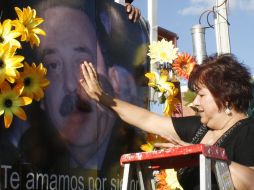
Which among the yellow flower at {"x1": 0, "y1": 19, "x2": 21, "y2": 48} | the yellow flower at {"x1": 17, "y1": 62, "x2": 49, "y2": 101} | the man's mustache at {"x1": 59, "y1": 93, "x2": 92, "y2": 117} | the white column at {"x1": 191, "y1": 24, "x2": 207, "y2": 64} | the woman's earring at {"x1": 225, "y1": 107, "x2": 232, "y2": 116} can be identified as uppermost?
the white column at {"x1": 191, "y1": 24, "x2": 207, "y2": 64}

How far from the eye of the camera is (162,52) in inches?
125

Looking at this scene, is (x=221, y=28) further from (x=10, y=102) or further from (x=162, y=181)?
(x=10, y=102)

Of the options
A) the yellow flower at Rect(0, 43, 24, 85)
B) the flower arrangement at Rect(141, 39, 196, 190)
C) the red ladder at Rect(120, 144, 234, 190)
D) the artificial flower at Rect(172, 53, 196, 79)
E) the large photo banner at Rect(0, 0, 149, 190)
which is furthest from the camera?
the artificial flower at Rect(172, 53, 196, 79)

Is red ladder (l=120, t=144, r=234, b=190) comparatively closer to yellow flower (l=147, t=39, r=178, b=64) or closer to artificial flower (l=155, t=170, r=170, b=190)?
artificial flower (l=155, t=170, r=170, b=190)

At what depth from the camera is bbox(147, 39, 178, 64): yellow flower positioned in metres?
3.16

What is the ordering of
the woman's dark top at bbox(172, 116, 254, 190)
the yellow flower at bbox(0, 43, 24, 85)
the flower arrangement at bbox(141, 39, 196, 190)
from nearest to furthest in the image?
1. the yellow flower at bbox(0, 43, 24, 85)
2. the woman's dark top at bbox(172, 116, 254, 190)
3. the flower arrangement at bbox(141, 39, 196, 190)

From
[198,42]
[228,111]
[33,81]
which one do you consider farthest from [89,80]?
[198,42]

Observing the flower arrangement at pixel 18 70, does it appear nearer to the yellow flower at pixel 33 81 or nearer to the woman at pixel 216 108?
the yellow flower at pixel 33 81

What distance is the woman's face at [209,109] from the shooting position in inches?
102

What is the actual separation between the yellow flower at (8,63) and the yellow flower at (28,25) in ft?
0.32

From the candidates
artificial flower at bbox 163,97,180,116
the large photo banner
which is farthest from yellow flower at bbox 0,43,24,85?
artificial flower at bbox 163,97,180,116

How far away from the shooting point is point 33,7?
2.30m

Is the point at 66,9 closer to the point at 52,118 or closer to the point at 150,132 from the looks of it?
the point at 52,118

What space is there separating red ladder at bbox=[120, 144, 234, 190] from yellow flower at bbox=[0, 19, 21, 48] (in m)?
0.62
